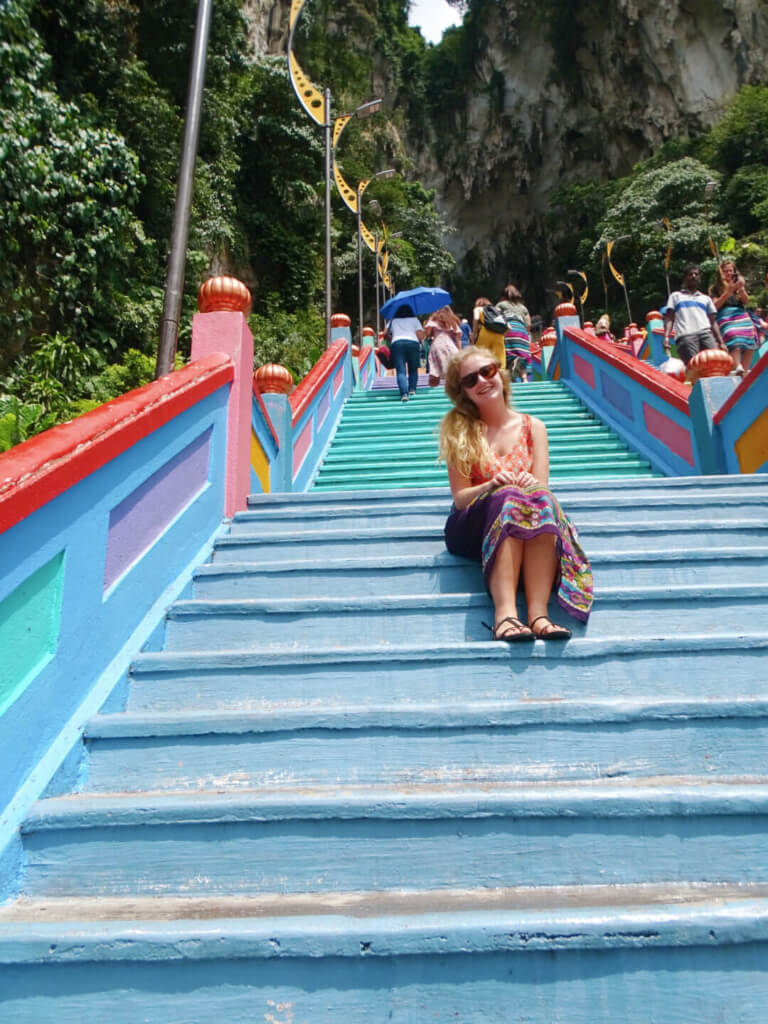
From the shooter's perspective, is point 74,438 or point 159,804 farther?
point 74,438

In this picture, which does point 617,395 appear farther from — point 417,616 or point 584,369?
point 417,616

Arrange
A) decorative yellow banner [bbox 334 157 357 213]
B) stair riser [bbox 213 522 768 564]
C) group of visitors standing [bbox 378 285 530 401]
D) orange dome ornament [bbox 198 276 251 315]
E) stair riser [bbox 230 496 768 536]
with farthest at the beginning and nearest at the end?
decorative yellow banner [bbox 334 157 357 213] → group of visitors standing [bbox 378 285 530 401] → orange dome ornament [bbox 198 276 251 315] → stair riser [bbox 230 496 768 536] → stair riser [bbox 213 522 768 564]

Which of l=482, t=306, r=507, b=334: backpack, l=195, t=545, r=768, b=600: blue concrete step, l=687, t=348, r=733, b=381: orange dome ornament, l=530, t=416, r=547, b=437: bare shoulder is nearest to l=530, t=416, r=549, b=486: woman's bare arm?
l=530, t=416, r=547, b=437: bare shoulder

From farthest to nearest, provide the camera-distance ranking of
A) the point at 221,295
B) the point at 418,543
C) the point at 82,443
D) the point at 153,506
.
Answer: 1. the point at 221,295
2. the point at 418,543
3. the point at 153,506
4. the point at 82,443

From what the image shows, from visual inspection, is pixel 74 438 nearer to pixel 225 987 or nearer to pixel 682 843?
pixel 225 987

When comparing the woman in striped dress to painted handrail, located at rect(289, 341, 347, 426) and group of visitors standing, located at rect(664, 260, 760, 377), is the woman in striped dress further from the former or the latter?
painted handrail, located at rect(289, 341, 347, 426)

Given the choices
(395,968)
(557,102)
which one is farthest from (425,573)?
(557,102)

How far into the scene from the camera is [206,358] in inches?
135

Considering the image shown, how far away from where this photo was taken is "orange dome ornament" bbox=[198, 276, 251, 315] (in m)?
3.63

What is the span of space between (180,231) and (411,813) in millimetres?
3969

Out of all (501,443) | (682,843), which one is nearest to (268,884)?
(682,843)

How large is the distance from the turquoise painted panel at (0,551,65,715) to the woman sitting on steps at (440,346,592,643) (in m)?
1.38

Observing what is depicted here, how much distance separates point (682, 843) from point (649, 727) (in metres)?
0.35

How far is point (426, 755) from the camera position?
1854 mm
